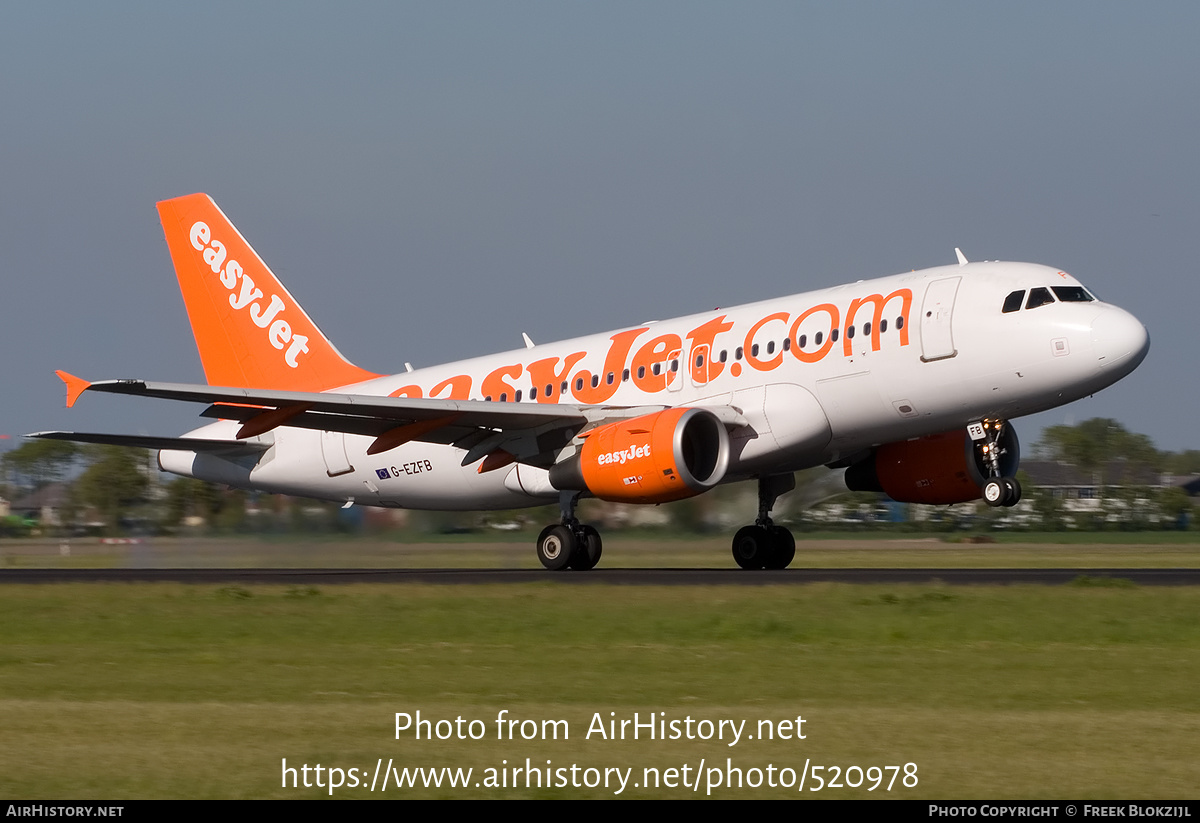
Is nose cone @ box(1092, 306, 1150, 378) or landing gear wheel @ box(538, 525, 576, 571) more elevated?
nose cone @ box(1092, 306, 1150, 378)

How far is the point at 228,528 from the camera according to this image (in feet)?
112

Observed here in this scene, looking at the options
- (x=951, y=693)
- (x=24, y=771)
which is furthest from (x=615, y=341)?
(x=24, y=771)

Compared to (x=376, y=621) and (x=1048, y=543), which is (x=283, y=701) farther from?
(x=1048, y=543)

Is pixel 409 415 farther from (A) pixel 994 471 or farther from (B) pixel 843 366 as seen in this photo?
(A) pixel 994 471

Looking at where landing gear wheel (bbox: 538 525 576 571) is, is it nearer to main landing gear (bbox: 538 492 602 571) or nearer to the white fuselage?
main landing gear (bbox: 538 492 602 571)

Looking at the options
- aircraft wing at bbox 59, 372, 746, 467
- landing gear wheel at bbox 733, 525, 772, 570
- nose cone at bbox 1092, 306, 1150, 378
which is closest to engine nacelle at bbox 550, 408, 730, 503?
aircraft wing at bbox 59, 372, 746, 467

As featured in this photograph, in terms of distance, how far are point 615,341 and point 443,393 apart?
13.9 ft

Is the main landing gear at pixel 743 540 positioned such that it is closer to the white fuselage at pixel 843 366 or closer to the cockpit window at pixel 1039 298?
the white fuselage at pixel 843 366

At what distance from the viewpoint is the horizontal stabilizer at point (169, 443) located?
29344 mm

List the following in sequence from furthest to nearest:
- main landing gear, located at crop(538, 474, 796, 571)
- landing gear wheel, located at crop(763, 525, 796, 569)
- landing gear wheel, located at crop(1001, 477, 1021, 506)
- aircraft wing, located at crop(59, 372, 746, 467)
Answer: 1. landing gear wheel, located at crop(763, 525, 796, 569)
2. main landing gear, located at crop(538, 474, 796, 571)
3. aircraft wing, located at crop(59, 372, 746, 467)
4. landing gear wheel, located at crop(1001, 477, 1021, 506)

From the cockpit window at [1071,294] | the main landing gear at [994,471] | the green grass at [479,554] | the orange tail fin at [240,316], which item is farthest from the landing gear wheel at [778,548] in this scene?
the orange tail fin at [240,316]

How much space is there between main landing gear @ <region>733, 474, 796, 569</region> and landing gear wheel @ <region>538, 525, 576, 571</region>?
12.5 feet

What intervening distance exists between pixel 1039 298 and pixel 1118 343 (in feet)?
4.70

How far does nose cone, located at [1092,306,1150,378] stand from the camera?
23.7 meters
